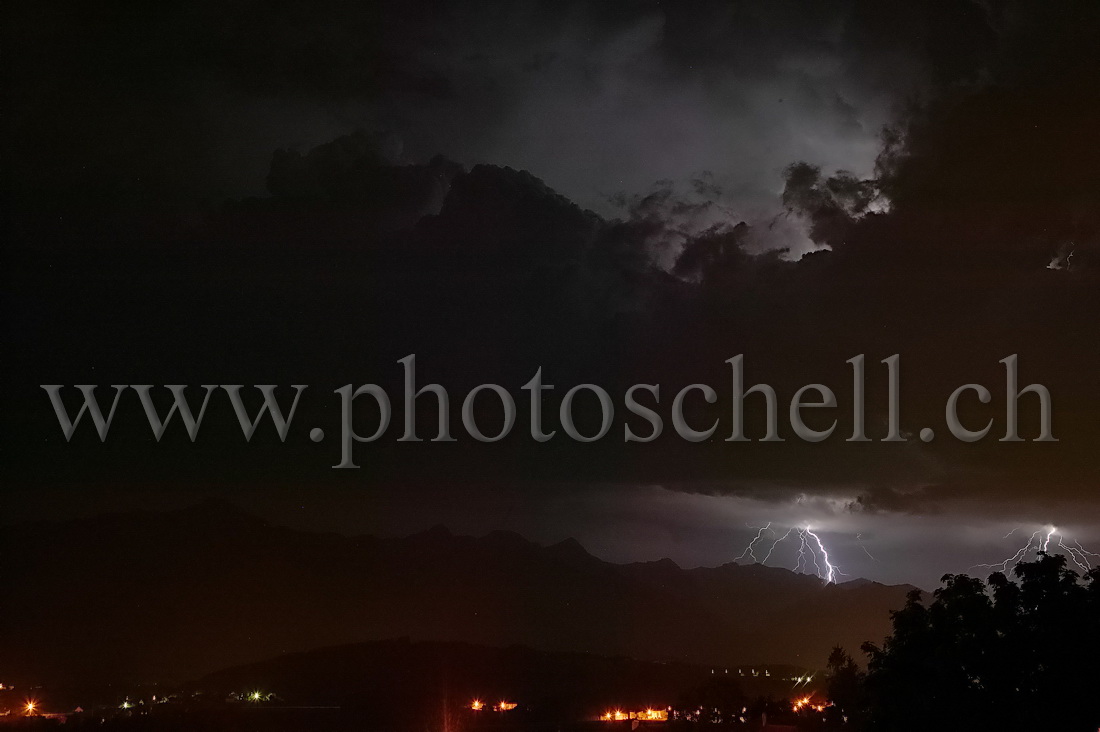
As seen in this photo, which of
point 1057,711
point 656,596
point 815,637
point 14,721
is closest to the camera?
point 1057,711

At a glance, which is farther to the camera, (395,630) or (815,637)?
(395,630)

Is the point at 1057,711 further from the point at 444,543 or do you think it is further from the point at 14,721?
the point at 444,543

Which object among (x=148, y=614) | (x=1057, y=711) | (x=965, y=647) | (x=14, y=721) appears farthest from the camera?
(x=148, y=614)

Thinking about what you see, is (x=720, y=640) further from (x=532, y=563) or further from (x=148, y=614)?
(x=148, y=614)

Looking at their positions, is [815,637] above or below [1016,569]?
below

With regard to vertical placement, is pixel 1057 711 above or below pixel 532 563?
above

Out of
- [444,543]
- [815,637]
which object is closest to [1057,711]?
[815,637]

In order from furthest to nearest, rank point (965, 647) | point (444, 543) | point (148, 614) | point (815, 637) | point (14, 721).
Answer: point (444, 543), point (148, 614), point (815, 637), point (14, 721), point (965, 647)

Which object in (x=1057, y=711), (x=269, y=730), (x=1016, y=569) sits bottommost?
(x=269, y=730)

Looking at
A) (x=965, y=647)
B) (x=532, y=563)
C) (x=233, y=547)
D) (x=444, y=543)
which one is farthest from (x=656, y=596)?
(x=965, y=647)
